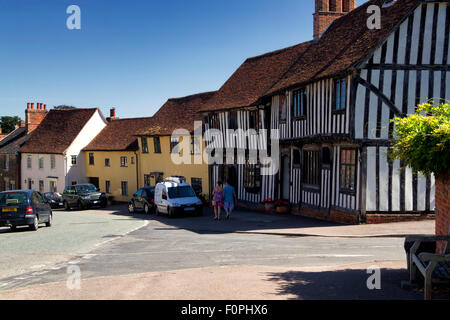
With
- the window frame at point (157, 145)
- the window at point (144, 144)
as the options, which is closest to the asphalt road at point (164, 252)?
the window frame at point (157, 145)

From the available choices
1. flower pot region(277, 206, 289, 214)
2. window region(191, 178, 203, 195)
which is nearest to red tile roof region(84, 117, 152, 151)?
window region(191, 178, 203, 195)

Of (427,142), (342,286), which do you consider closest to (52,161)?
(342,286)

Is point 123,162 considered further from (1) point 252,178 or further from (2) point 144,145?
(1) point 252,178

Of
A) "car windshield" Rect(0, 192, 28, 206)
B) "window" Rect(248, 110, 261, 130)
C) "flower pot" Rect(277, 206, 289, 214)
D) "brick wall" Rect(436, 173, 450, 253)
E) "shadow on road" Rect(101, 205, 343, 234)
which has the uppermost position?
"window" Rect(248, 110, 261, 130)

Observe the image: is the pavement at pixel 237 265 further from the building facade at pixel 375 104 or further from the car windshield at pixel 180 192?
the car windshield at pixel 180 192

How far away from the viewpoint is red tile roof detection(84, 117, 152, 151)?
42525mm

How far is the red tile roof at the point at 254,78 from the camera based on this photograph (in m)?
26.2

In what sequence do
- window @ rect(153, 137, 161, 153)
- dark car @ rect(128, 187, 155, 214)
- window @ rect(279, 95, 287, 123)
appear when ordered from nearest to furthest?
window @ rect(279, 95, 287, 123) → dark car @ rect(128, 187, 155, 214) → window @ rect(153, 137, 161, 153)

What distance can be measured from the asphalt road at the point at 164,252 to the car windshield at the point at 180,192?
19.5 ft

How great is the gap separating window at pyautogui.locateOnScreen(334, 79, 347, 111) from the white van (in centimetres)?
899

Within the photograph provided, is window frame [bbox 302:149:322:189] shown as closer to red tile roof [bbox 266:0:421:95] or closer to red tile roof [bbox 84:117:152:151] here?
red tile roof [bbox 266:0:421:95]

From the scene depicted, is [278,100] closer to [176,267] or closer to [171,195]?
[171,195]

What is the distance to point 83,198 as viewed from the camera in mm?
35594
